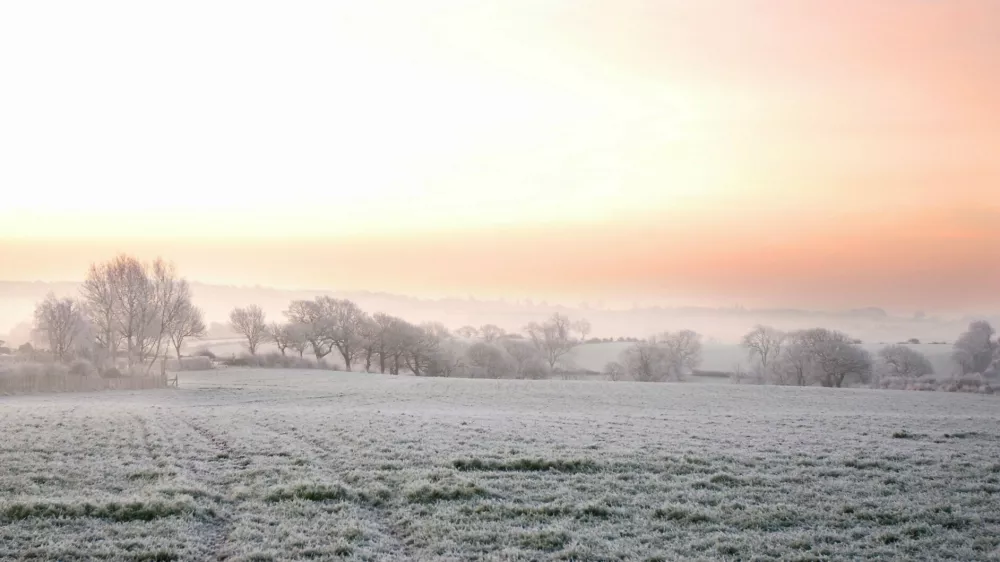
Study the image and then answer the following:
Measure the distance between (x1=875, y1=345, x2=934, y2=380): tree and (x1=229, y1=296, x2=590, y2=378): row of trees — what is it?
5550 centimetres

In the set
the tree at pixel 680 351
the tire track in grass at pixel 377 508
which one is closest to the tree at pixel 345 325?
the tree at pixel 680 351

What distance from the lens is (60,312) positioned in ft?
300

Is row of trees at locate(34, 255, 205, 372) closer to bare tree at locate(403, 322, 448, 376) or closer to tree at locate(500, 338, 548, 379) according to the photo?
bare tree at locate(403, 322, 448, 376)

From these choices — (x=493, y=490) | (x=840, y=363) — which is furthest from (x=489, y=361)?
(x=493, y=490)

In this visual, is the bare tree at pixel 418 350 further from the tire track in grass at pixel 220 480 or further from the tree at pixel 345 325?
the tire track in grass at pixel 220 480

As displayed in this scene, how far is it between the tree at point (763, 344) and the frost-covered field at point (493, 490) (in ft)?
273

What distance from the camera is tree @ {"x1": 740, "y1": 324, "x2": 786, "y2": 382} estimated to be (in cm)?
10631

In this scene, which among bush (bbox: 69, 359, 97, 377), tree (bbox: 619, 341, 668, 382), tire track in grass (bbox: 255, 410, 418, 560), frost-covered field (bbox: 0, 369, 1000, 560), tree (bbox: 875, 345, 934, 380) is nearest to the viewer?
frost-covered field (bbox: 0, 369, 1000, 560)

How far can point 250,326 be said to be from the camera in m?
109

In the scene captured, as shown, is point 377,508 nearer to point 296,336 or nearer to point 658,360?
point 296,336

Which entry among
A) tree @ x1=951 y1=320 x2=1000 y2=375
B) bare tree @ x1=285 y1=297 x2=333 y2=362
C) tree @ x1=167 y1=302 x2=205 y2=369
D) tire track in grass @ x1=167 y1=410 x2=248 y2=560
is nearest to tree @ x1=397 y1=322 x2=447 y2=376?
bare tree @ x1=285 y1=297 x2=333 y2=362

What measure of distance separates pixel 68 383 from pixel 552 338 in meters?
90.5

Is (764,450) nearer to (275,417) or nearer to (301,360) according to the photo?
(275,417)

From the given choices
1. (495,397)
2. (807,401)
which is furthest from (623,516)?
(807,401)
